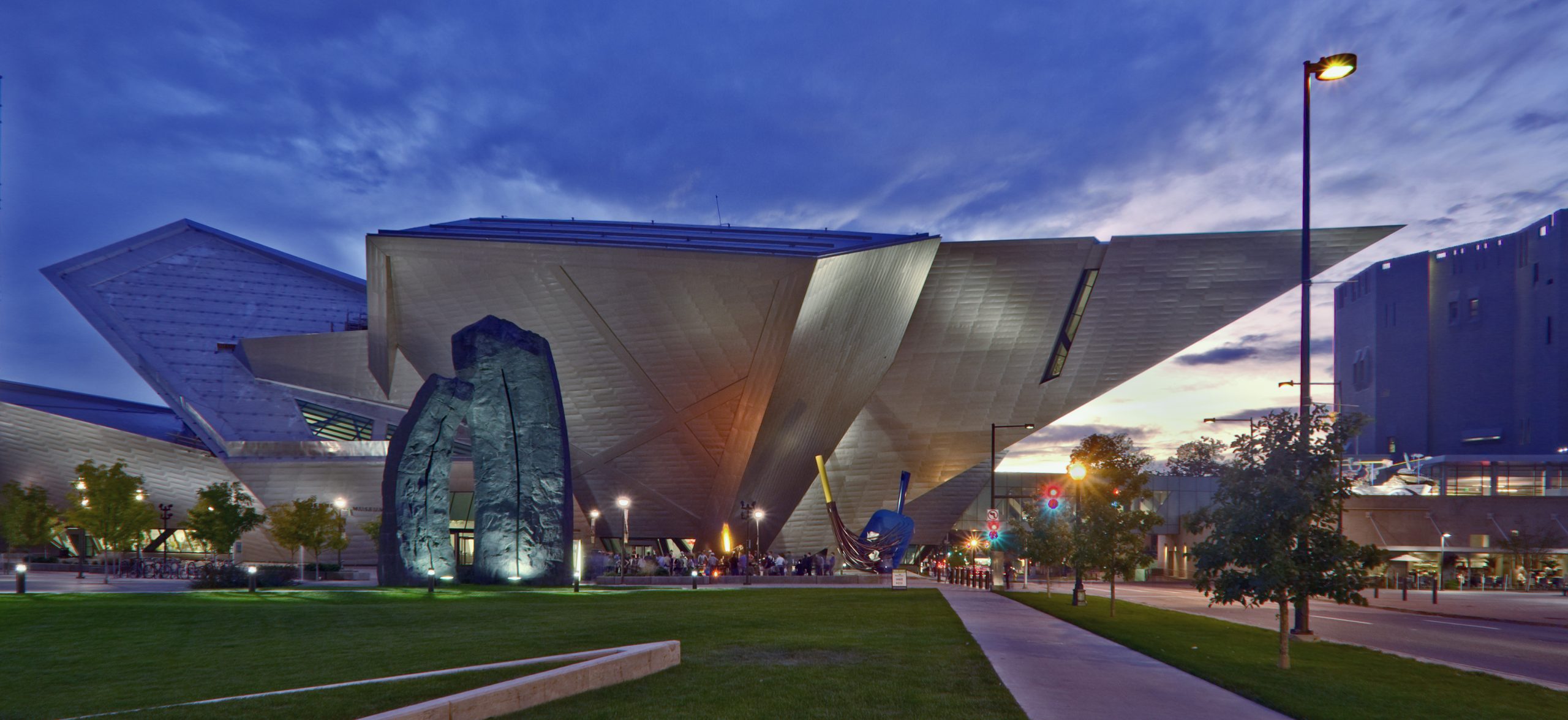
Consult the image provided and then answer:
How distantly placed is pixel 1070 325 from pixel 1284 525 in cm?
2919

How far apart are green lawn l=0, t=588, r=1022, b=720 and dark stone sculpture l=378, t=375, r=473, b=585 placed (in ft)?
16.9

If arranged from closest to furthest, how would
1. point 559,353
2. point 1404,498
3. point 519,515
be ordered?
1. point 519,515
2. point 559,353
3. point 1404,498

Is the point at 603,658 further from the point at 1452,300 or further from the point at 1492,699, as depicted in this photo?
the point at 1452,300

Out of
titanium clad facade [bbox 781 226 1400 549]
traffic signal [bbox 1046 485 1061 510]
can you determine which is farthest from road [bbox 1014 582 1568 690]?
titanium clad facade [bbox 781 226 1400 549]

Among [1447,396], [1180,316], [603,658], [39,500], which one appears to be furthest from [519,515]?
[1447,396]

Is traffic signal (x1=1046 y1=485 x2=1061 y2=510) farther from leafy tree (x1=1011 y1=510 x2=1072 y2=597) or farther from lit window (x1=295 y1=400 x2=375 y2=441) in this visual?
lit window (x1=295 y1=400 x2=375 y2=441)

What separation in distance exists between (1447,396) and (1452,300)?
968 centimetres

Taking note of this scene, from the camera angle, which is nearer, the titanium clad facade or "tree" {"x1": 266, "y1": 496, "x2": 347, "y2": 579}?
the titanium clad facade

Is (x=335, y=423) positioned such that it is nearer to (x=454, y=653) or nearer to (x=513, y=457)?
(x=513, y=457)

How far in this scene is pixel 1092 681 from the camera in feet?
33.5

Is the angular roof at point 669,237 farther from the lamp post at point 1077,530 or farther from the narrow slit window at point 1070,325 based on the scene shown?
the lamp post at point 1077,530

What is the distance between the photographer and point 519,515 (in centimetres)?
2888

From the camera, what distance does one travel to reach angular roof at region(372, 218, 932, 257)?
33.5 metres

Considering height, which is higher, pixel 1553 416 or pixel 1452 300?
pixel 1452 300
